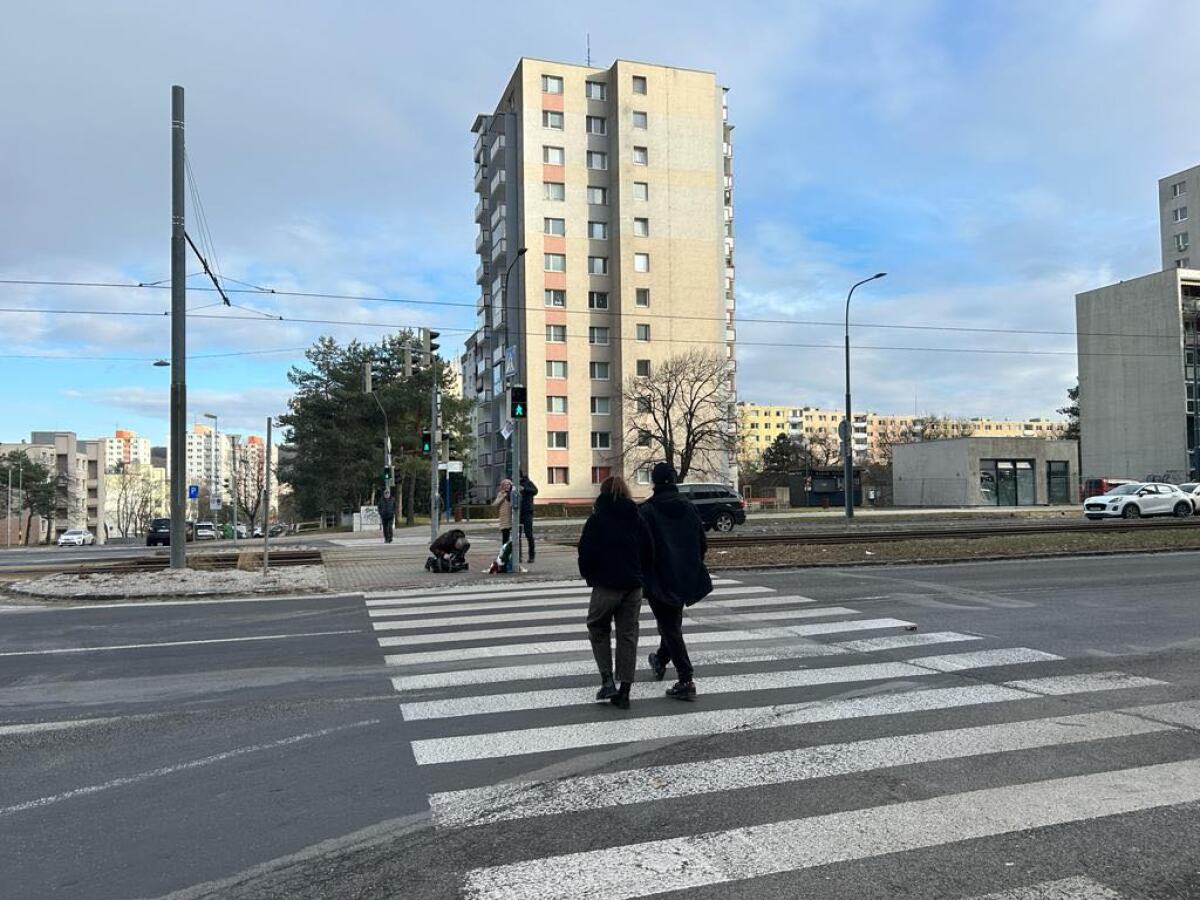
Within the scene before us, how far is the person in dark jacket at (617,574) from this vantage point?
622 centimetres

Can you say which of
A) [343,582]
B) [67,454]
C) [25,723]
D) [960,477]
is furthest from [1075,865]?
[67,454]

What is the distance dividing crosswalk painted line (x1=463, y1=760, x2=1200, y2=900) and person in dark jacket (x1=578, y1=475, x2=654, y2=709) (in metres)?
2.31

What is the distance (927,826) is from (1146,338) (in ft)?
252

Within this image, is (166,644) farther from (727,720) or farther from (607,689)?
(727,720)

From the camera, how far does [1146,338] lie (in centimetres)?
6775

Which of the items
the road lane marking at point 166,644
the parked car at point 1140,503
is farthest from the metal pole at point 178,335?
the parked car at point 1140,503

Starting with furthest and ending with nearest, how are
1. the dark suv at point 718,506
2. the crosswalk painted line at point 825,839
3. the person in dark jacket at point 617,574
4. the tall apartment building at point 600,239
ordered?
the tall apartment building at point 600,239, the dark suv at point 718,506, the person in dark jacket at point 617,574, the crosswalk painted line at point 825,839

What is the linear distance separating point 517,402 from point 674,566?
10.1m

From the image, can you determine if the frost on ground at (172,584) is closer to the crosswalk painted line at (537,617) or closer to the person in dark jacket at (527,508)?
the person in dark jacket at (527,508)

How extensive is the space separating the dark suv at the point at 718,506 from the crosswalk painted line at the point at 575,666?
62.7 feet

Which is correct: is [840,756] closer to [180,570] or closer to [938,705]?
[938,705]

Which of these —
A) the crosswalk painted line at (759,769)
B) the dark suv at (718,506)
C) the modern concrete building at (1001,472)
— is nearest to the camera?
the crosswalk painted line at (759,769)

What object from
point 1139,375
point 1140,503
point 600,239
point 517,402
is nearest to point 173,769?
point 517,402

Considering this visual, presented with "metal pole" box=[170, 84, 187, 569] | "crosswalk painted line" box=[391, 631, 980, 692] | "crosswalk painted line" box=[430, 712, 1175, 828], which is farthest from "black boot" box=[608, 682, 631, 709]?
"metal pole" box=[170, 84, 187, 569]
